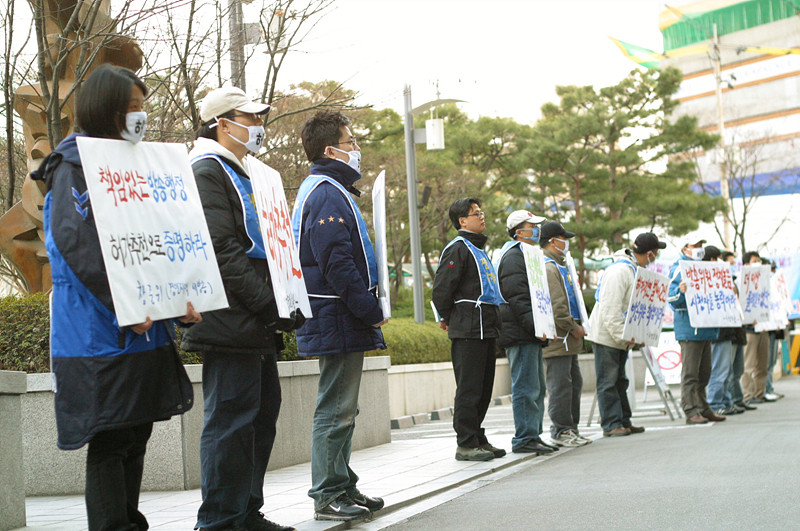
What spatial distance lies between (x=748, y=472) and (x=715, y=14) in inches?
2614

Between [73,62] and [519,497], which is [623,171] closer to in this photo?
[73,62]

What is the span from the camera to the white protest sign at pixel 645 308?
1164 centimetres

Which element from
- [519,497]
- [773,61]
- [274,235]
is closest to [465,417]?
[519,497]

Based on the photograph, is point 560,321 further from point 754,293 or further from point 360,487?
point 754,293

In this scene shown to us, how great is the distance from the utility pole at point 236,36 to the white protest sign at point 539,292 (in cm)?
409

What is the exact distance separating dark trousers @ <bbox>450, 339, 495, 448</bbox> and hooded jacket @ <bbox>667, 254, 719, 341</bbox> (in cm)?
462

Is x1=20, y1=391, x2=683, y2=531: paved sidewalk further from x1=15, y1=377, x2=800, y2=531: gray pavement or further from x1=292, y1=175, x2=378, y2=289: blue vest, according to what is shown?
x1=292, y1=175, x2=378, y2=289: blue vest

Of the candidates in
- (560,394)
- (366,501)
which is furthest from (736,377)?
(366,501)

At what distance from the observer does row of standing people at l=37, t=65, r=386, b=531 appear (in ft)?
13.3

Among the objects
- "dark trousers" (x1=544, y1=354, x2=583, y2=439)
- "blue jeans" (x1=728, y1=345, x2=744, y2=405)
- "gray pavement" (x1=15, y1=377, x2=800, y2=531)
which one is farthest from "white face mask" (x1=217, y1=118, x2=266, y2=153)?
"blue jeans" (x1=728, y1=345, x2=744, y2=405)

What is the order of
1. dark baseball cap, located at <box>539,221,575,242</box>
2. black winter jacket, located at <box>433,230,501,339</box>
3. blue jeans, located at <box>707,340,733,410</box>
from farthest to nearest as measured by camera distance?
1. blue jeans, located at <box>707,340,733,410</box>
2. dark baseball cap, located at <box>539,221,575,242</box>
3. black winter jacket, located at <box>433,230,501,339</box>

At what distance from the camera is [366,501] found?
20.6ft

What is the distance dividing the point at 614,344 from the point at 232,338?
292 inches

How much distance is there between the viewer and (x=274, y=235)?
533cm
